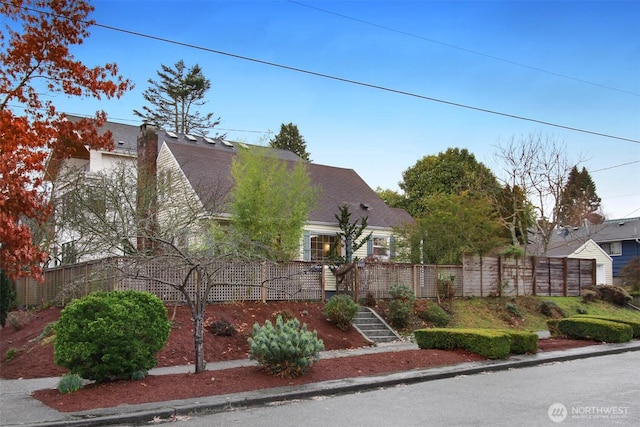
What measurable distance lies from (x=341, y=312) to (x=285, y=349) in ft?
21.8

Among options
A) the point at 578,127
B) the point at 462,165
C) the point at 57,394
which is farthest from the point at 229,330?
the point at 462,165

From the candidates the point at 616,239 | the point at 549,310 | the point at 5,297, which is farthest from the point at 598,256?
the point at 5,297

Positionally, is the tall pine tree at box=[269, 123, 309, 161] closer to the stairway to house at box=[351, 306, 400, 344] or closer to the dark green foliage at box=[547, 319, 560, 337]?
the stairway to house at box=[351, 306, 400, 344]

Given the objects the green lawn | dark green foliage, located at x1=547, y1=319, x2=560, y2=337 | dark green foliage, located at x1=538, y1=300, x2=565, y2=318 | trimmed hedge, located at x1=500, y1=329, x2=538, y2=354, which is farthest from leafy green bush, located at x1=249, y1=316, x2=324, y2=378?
dark green foliage, located at x1=538, y1=300, x2=565, y2=318

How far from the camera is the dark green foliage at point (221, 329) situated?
14.5 m

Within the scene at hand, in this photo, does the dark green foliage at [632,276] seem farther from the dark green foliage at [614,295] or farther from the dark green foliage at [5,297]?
the dark green foliage at [5,297]

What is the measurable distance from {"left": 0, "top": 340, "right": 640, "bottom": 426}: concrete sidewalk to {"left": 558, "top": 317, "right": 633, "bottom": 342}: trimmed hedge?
4420 millimetres

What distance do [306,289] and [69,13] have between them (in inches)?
435

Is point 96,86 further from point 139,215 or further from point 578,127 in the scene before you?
point 578,127

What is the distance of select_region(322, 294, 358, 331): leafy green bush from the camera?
1672cm

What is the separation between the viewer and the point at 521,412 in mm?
7750

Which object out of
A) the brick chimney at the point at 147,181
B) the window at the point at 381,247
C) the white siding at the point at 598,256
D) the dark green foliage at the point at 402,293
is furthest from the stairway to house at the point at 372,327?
the white siding at the point at 598,256

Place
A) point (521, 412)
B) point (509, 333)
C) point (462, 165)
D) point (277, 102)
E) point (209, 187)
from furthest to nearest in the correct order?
point (462, 165)
point (209, 187)
point (277, 102)
point (509, 333)
point (521, 412)

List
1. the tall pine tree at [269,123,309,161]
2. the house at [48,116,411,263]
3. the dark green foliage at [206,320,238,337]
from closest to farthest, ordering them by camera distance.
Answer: the dark green foliage at [206,320,238,337]
the house at [48,116,411,263]
the tall pine tree at [269,123,309,161]
